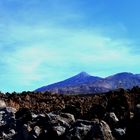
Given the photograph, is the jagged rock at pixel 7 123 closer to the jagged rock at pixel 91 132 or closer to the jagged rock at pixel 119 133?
the jagged rock at pixel 91 132

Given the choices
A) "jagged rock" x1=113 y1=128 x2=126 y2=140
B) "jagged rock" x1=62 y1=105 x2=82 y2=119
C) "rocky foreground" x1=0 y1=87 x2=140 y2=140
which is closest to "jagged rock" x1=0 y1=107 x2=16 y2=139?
"rocky foreground" x1=0 y1=87 x2=140 y2=140

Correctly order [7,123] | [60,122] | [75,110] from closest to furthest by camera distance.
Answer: [60,122]
[75,110]
[7,123]

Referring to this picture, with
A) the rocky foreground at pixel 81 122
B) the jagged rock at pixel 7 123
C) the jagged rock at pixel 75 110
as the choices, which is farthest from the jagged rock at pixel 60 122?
the jagged rock at pixel 7 123

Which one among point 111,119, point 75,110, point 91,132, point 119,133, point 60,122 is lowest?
point 119,133

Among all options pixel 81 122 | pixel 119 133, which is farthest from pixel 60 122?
pixel 119 133

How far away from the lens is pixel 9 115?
34594 millimetres

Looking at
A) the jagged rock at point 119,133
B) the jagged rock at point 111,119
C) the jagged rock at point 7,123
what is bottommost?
the jagged rock at point 119,133

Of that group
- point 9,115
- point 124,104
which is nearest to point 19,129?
point 9,115

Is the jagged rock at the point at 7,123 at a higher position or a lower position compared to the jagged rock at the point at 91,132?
higher

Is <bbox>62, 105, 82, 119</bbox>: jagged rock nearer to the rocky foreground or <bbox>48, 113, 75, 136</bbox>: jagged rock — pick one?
the rocky foreground

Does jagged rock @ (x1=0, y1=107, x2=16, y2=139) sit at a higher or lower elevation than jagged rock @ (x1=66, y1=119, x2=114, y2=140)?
higher

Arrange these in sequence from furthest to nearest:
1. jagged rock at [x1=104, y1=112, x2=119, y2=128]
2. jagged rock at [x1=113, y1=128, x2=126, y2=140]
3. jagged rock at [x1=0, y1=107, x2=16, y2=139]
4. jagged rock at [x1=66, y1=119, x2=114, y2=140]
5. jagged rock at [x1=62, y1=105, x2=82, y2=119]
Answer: jagged rock at [x1=0, y1=107, x2=16, y2=139] → jagged rock at [x1=62, y1=105, x2=82, y2=119] → jagged rock at [x1=104, y1=112, x2=119, y2=128] → jagged rock at [x1=113, y1=128, x2=126, y2=140] → jagged rock at [x1=66, y1=119, x2=114, y2=140]

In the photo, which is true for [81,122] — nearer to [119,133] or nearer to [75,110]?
[119,133]

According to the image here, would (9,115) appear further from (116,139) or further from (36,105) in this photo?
(116,139)
